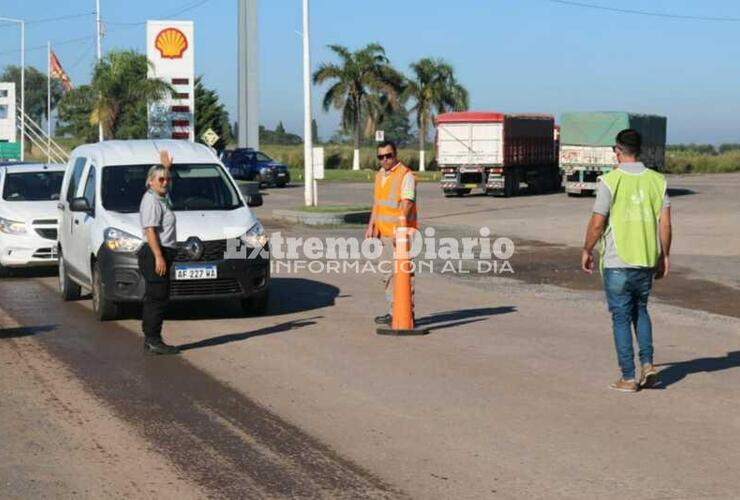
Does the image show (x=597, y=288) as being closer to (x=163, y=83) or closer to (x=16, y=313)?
(x=16, y=313)

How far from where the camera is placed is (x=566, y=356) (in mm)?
10141

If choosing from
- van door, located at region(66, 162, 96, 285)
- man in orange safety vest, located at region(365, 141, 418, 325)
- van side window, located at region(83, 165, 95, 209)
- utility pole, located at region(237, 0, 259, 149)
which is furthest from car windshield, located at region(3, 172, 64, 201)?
utility pole, located at region(237, 0, 259, 149)

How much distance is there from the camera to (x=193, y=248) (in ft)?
38.3

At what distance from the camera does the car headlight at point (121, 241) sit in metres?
11.8

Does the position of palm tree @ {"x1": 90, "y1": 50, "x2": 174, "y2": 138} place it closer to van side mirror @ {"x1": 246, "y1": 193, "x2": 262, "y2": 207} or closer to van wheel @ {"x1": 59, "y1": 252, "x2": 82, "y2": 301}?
van wheel @ {"x1": 59, "y1": 252, "x2": 82, "y2": 301}

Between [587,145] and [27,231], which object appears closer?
[27,231]

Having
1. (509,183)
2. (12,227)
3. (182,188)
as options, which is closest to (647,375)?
(182,188)

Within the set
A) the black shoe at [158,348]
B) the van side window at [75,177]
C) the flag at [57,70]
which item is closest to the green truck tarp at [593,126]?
the van side window at [75,177]

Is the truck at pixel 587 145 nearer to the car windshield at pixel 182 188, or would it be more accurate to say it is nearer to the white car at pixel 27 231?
the white car at pixel 27 231

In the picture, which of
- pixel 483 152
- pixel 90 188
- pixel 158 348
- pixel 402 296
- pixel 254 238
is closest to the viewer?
pixel 158 348

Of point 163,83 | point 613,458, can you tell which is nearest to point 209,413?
point 613,458

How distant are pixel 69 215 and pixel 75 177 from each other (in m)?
0.72

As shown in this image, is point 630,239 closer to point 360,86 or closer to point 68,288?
point 68,288

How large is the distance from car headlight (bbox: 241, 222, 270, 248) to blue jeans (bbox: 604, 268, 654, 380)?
471 centimetres
